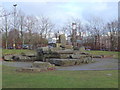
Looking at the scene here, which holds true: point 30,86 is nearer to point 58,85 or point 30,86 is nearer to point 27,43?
point 58,85

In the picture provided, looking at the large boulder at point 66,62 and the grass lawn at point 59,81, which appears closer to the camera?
the grass lawn at point 59,81

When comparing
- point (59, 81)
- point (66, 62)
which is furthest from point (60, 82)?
point (66, 62)

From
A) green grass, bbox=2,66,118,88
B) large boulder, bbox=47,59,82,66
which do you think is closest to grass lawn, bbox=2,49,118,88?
green grass, bbox=2,66,118,88

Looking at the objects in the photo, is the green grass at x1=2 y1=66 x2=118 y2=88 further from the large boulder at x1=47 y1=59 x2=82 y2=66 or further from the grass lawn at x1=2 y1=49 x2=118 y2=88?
the large boulder at x1=47 y1=59 x2=82 y2=66

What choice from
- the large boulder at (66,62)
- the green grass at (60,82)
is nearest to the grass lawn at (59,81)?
the green grass at (60,82)

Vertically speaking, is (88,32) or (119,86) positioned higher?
(88,32)

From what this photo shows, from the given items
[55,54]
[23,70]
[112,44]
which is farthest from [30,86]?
[112,44]

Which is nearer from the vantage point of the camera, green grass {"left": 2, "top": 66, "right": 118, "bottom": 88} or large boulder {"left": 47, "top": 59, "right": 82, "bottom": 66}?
green grass {"left": 2, "top": 66, "right": 118, "bottom": 88}

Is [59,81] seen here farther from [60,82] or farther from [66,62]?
[66,62]

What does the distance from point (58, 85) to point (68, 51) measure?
1096cm

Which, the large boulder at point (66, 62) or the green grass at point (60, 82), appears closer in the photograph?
the green grass at point (60, 82)

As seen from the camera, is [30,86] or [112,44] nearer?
[30,86]

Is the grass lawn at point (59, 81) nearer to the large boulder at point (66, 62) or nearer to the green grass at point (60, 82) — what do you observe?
the green grass at point (60, 82)

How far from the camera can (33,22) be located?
5847cm
